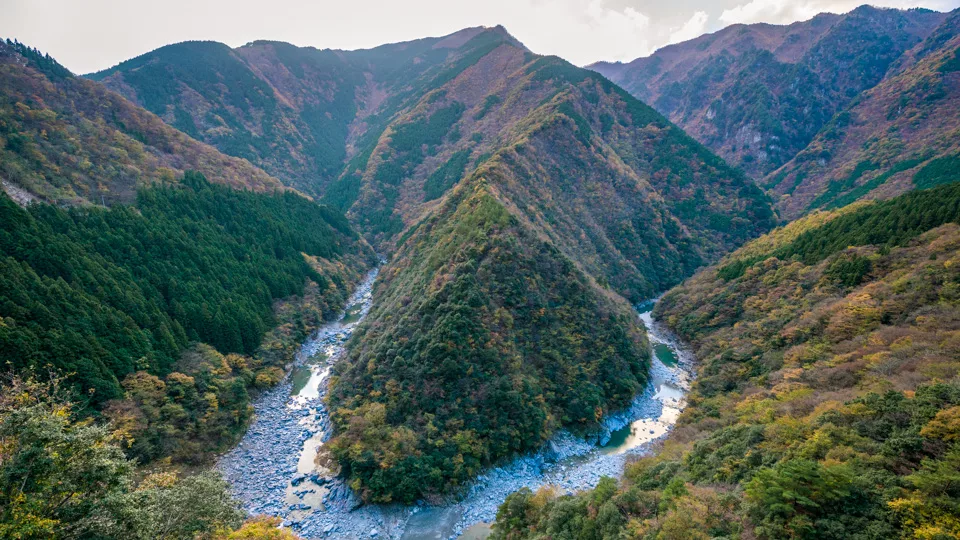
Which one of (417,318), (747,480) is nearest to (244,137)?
(417,318)

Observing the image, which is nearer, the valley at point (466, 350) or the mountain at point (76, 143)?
the valley at point (466, 350)

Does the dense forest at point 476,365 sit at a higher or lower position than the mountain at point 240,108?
lower

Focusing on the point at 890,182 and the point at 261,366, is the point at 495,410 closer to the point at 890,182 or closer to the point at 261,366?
the point at 261,366

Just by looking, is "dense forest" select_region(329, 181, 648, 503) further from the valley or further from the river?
the river

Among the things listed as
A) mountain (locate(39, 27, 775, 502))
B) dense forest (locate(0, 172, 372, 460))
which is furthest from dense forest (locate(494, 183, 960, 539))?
dense forest (locate(0, 172, 372, 460))

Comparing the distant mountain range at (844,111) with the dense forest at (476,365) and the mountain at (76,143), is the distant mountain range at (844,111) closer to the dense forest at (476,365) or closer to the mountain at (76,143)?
the dense forest at (476,365)

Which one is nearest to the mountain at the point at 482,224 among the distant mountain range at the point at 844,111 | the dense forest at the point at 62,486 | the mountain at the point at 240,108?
the mountain at the point at 240,108
